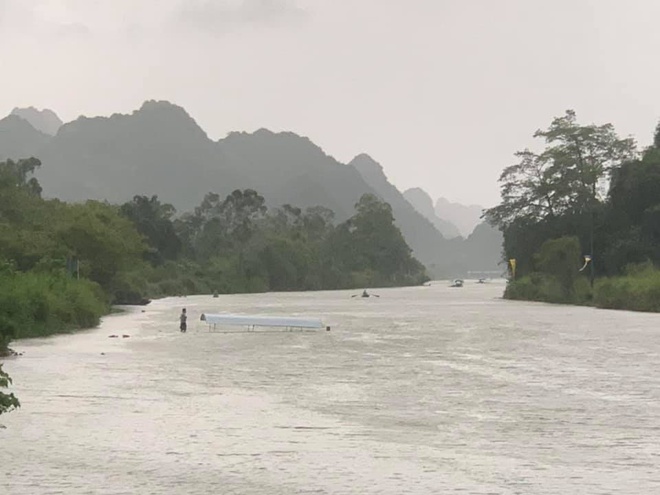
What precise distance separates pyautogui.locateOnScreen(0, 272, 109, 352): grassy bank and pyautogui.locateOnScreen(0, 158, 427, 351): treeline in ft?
0.18

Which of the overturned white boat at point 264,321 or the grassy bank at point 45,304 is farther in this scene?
the overturned white boat at point 264,321

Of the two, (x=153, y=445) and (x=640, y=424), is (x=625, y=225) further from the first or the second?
(x=153, y=445)

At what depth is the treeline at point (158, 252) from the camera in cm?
3881

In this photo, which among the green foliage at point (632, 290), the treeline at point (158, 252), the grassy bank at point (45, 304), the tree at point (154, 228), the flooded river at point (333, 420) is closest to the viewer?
the flooded river at point (333, 420)

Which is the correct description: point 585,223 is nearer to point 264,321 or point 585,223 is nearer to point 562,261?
point 562,261

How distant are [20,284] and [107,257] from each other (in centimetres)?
2089

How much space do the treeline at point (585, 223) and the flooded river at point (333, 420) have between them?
3401 cm

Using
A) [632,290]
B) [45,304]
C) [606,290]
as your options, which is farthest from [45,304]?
[606,290]

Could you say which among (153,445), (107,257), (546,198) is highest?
(546,198)

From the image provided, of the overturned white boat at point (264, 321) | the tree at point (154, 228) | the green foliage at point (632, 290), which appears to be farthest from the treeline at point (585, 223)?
the tree at point (154, 228)

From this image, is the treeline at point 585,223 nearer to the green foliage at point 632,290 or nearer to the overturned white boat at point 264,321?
the green foliage at point 632,290

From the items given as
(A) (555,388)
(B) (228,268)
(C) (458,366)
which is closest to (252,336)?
(C) (458,366)

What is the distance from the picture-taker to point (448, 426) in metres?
14.0

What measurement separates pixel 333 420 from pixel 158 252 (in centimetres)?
8952
